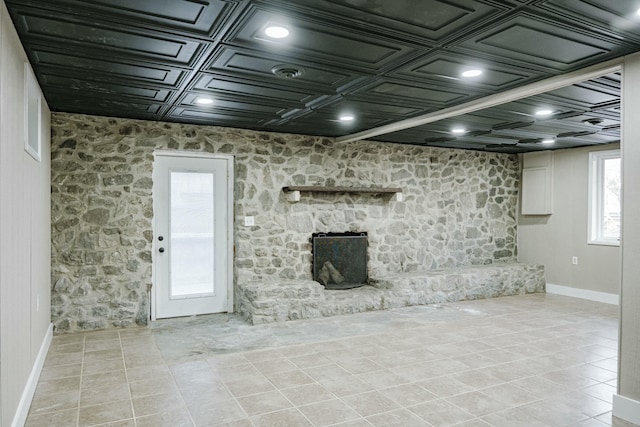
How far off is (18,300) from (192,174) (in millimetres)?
2759

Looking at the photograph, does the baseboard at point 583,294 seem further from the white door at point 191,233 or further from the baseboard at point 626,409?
the white door at point 191,233

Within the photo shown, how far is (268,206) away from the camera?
5.54 metres

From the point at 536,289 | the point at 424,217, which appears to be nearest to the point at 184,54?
the point at 424,217

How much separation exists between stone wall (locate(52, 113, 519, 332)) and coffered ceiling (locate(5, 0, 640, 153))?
0.52m

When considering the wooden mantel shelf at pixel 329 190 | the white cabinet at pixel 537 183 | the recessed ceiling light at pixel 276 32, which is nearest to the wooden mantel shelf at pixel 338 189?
the wooden mantel shelf at pixel 329 190

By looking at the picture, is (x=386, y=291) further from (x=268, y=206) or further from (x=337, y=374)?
(x=337, y=374)

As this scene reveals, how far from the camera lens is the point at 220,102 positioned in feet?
13.3

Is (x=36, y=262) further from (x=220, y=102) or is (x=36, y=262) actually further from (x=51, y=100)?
(x=220, y=102)

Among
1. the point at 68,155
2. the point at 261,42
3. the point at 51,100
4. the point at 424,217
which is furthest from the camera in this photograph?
the point at 424,217

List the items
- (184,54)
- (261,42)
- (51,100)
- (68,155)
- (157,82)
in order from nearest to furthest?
(261,42), (184,54), (157,82), (51,100), (68,155)

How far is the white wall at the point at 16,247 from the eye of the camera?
2.19 metres

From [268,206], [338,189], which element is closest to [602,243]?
[338,189]

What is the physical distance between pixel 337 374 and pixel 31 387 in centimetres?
216

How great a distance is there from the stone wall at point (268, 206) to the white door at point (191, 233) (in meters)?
0.15
